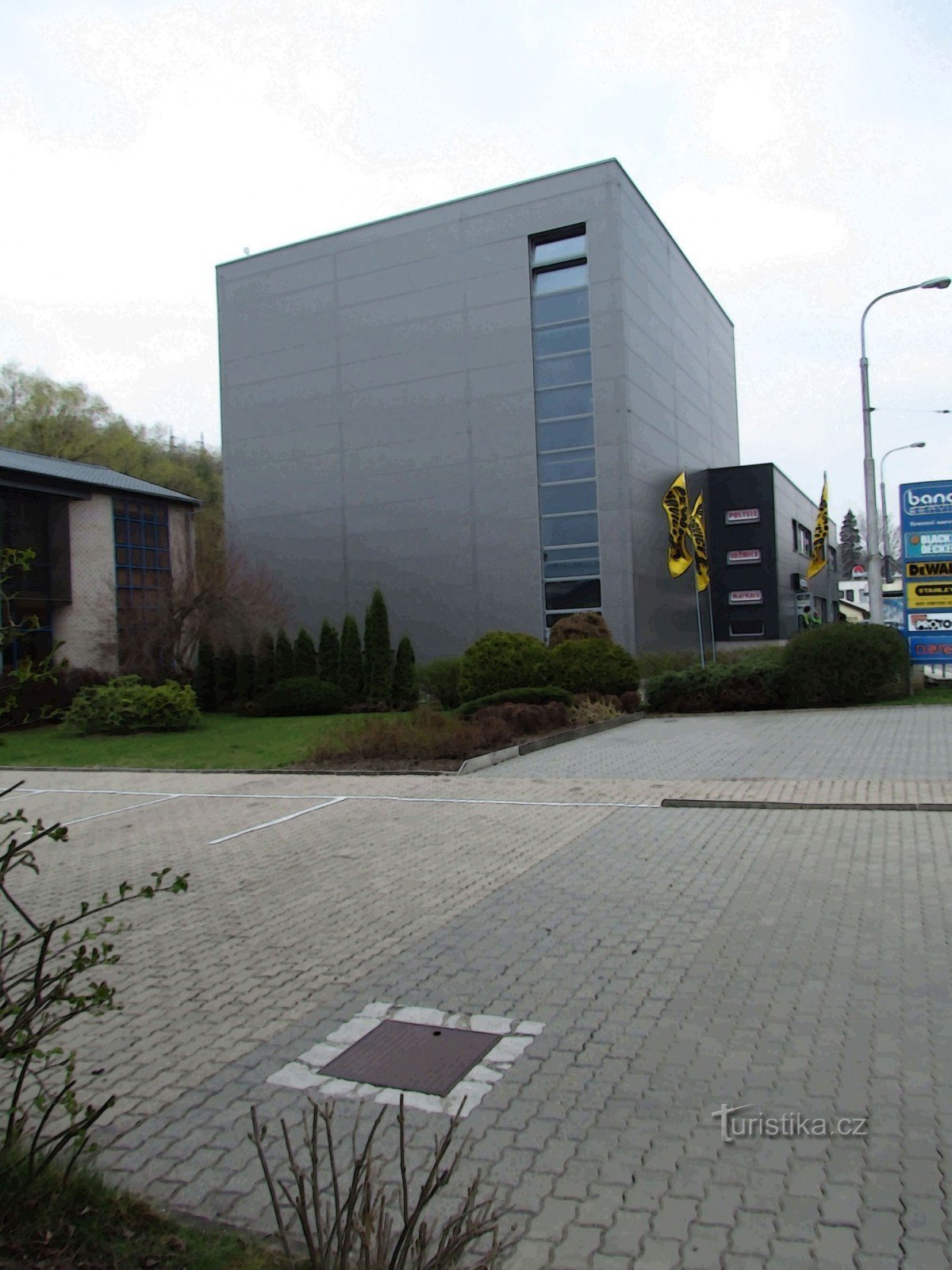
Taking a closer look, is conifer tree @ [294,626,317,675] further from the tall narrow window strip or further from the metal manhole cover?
the metal manhole cover

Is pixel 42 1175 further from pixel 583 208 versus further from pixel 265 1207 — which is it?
pixel 583 208

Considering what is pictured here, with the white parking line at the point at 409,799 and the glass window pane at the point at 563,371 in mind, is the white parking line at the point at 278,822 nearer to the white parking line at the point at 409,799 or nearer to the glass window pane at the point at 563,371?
the white parking line at the point at 409,799

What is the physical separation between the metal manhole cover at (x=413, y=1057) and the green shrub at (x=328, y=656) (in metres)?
24.8

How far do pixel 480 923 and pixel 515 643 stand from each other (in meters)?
15.6

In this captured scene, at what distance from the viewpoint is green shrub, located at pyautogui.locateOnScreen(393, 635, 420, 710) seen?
27.9m

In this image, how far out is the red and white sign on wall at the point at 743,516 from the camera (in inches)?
1565

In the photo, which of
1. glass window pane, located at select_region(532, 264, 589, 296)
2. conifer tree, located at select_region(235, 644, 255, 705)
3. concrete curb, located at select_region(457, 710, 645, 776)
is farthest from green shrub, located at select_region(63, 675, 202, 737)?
glass window pane, located at select_region(532, 264, 589, 296)

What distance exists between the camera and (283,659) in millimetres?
30016

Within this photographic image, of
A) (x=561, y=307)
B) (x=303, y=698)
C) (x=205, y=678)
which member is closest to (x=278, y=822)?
(x=303, y=698)

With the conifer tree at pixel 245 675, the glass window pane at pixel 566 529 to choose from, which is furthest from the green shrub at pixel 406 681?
the glass window pane at pixel 566 529

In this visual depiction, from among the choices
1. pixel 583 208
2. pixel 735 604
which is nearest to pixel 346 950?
pixel 583 208
